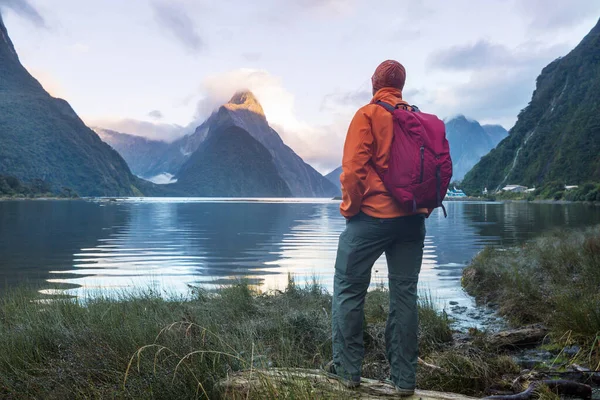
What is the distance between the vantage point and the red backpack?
353 cm

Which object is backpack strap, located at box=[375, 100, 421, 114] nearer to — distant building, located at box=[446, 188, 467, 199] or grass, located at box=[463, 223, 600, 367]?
grass, located at box=[463, 223, 600, 367]

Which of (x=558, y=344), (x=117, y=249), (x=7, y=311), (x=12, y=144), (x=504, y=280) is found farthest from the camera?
(x=12, y=144)

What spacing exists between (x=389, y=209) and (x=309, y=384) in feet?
4.55

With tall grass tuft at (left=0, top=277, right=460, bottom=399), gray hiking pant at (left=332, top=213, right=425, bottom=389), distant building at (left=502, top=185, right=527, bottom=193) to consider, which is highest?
distant building at (left=502, top=185, right=527, bottom=193)

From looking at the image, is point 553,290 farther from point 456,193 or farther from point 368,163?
point 456,193

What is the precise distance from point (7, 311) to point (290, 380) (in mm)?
5843

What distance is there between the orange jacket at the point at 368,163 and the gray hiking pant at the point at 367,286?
0.10 metres

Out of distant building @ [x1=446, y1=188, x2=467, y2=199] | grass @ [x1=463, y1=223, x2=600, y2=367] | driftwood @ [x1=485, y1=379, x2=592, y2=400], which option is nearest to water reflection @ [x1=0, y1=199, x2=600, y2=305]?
grass @ [x1=463, y1=223, x2=600, y2=367]

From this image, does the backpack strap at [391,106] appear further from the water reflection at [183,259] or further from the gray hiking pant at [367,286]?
the water reflection at [183,259]

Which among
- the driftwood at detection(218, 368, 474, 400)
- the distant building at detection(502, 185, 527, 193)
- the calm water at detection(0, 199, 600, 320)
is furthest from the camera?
the distant building at detection(502, 185, 527, 193)

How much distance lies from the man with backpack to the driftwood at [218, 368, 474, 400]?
98mm

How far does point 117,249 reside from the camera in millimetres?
20906

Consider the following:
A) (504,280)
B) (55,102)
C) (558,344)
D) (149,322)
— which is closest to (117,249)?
(504,280)

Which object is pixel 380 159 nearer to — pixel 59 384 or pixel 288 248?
pixel 59 384
